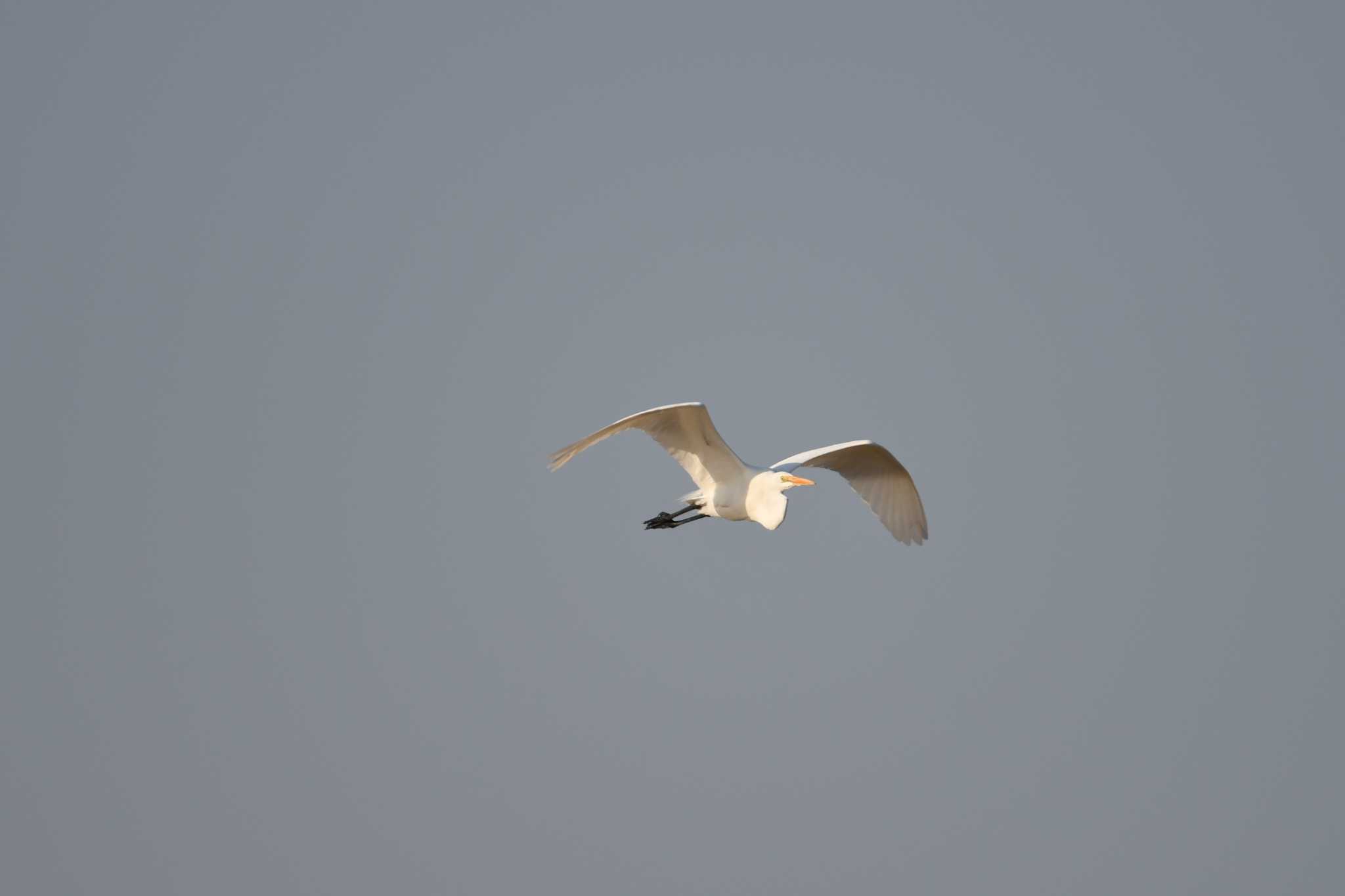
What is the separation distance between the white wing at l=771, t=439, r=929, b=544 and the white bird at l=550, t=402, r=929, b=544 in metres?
0.01

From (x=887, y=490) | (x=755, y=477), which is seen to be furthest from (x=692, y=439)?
(x=887, y=490)

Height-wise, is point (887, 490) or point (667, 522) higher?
point (667, 522)

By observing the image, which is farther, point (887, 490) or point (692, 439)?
point (887, 490)

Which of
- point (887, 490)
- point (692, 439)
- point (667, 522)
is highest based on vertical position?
point (692, 439)

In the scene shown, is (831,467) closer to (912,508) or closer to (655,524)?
(912,508)

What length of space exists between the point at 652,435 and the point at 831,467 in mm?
3924

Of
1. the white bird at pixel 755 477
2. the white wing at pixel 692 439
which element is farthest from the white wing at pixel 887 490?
the white wing at pixel 692 439

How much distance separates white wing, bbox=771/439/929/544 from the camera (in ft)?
82.3

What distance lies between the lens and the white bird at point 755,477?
22484 millimetres

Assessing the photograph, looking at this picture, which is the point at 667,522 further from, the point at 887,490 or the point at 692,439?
the point at 887,490

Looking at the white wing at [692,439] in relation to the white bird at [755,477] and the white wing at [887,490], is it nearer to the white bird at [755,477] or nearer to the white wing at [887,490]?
the white bird at [755,477]

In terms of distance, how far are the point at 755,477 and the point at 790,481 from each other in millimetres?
670

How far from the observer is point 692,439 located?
75.2 ft

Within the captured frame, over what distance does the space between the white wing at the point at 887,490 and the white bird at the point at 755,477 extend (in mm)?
11
